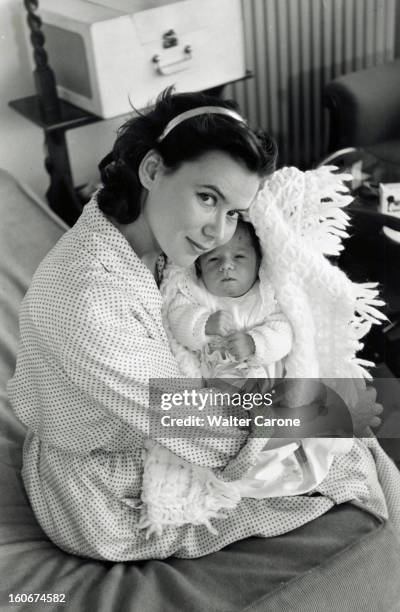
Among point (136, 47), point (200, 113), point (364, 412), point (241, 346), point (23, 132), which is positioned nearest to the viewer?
point (200, 113)

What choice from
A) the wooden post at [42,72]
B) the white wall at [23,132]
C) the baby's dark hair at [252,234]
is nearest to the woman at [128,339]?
the baby's dark hair at [252,234]

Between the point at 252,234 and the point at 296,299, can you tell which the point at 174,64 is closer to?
the point at 252,234

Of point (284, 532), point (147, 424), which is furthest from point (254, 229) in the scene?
point (284, 532)

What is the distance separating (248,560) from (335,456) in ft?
0.86

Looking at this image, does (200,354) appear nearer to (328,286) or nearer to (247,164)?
(328,286)

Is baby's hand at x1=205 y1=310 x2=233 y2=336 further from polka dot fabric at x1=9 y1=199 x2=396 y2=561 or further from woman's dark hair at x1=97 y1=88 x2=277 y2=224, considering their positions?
woman's dark hair at x1=97 y1=88 x2=277 y2=224

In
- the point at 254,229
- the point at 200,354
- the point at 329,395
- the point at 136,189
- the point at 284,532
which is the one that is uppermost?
the point at 136,189

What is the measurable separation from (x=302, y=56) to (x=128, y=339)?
2.36 metres

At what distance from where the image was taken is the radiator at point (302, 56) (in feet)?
9.69

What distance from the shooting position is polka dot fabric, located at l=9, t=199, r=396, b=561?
1093 millimetres

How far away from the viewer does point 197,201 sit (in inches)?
43.0

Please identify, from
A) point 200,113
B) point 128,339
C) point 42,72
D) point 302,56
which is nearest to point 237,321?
point 128,339

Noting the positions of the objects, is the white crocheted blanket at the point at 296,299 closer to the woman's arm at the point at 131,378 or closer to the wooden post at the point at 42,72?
the woman's arm at the point at 131,378

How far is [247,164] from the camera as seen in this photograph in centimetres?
108
